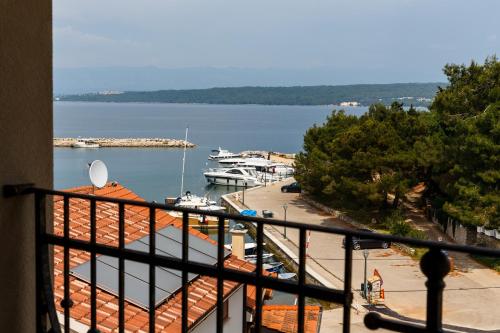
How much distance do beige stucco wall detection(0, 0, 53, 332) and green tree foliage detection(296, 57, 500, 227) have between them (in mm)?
20438

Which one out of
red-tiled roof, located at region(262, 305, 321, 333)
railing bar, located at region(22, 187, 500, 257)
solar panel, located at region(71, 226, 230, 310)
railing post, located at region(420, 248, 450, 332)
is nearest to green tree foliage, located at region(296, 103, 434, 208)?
red-tiled roof, located at region(262, 305, 321, 333)

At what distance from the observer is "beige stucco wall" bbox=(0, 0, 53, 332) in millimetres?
2578

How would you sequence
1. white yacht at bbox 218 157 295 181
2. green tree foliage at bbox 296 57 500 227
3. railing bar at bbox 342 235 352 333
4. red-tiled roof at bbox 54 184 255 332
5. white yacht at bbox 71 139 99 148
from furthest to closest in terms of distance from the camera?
white yacht at bbox 71 139 99 148, white yacht at bbox 218 157 295 181, green tree foliage at bbox 296 57 500 227, red-tiled roof at bbox 54 184 255 332, railing bar at bbox 342 235 352 333

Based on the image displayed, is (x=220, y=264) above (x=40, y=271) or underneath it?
above

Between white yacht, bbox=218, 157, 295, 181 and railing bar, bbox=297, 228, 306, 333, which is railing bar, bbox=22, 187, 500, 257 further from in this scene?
white yacht, bbox=218, 157, 295, 181

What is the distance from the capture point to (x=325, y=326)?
13562mm

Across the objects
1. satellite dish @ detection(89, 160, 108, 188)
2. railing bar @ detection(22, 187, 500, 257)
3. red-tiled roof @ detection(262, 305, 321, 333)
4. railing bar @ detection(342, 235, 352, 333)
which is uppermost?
railing bar @ detection(22, 187, 500, 257)

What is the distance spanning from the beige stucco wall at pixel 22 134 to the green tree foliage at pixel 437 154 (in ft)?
67.1

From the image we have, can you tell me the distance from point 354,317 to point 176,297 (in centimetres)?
848

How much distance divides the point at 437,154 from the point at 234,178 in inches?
1252

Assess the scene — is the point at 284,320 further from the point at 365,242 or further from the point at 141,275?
the point at 141,275

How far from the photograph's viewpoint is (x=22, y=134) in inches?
105

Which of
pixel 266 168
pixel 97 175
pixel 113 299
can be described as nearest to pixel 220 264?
pixel 113 299

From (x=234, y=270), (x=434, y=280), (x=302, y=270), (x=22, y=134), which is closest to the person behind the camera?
(x=434, y=280)
